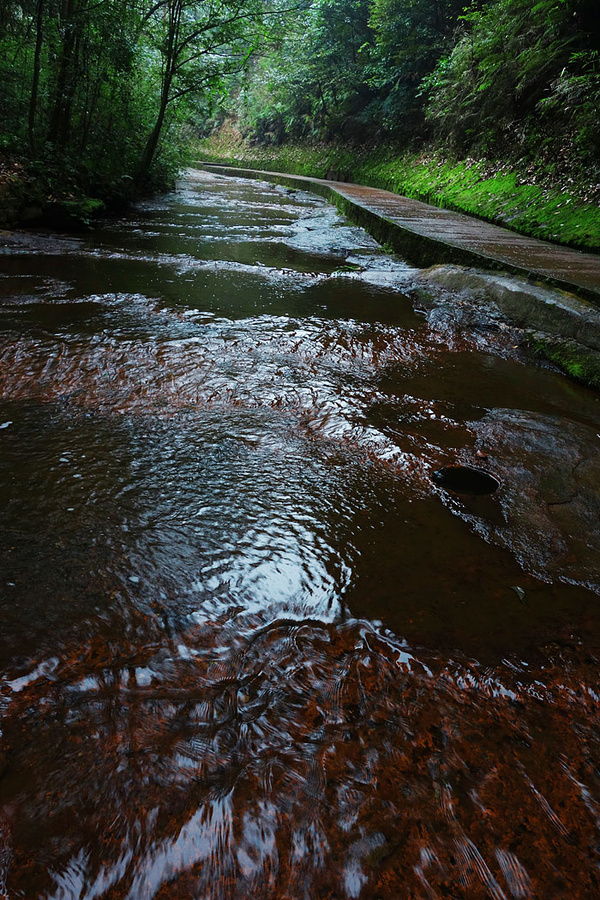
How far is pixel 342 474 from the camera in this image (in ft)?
6.71

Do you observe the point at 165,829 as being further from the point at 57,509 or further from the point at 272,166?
the point at 272,166

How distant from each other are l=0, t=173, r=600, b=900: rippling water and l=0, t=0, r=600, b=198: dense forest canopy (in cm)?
685

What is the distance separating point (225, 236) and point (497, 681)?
7432 millimetres

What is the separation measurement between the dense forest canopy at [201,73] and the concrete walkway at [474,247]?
2153 millimetres

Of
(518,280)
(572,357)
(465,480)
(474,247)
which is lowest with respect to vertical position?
(465,480)

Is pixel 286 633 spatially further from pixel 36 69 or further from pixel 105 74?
pixel 105 74

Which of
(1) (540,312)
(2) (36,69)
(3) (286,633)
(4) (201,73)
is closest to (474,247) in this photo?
(1) (540,312)

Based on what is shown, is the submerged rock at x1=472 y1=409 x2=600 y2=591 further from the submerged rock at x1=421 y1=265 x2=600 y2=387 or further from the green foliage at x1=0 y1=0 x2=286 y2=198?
the green foliage at x1=0 y1=0 x2=286 y2=198

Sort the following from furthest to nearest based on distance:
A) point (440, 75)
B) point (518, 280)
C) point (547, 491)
Result: 1. point (440, 75)
2. point (518, 280)
3. point (547, 491)

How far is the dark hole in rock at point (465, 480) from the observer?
202 cm

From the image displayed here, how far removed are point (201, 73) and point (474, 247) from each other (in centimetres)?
892

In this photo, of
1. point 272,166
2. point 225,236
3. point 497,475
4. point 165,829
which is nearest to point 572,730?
point 165,829

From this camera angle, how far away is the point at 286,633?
1317 millimetres

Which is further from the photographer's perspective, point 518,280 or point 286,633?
point 518,280
